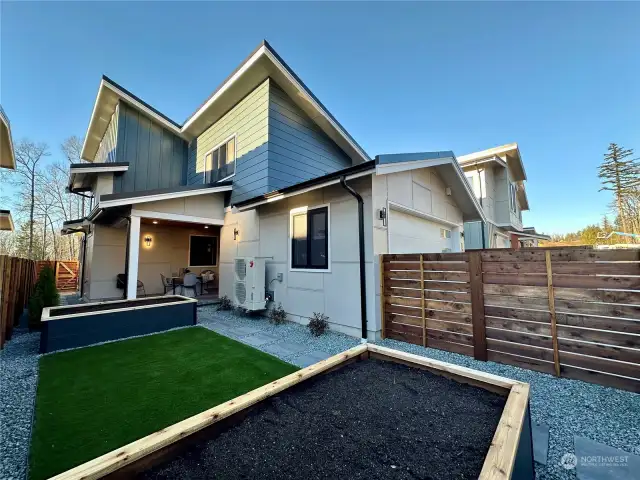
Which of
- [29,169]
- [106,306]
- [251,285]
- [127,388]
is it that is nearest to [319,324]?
[251,285]

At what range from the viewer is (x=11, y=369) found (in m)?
3.75

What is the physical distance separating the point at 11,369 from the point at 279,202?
5347 millimetres

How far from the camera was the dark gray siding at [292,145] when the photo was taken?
25.9 feet

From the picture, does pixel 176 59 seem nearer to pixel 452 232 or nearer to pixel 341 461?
pixel 452 232

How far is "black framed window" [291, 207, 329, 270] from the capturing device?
5.85m

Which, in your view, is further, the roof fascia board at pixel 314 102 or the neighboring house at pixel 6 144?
the roof fascia board at pixel 314 102

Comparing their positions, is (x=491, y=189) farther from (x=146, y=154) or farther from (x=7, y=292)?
(x=7, y=292)

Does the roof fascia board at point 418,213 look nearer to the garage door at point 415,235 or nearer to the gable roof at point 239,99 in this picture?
the garage door at point 415,235

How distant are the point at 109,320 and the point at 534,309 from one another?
7.02 metres

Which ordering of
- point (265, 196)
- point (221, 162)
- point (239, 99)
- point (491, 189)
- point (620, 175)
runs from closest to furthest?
1. point (265, 196)
2. point (239, 99)
3. point (221, 162)
4. point (491, 189)
5. point (620, 175)

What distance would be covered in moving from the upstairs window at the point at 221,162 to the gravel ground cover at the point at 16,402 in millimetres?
6286

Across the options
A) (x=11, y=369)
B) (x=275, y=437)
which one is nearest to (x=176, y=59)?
(x=11, y=369)

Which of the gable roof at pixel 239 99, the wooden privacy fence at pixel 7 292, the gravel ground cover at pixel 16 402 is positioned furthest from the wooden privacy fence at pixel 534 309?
the wooden privacy fence at pixel 7 292

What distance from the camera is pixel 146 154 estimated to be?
10.1 metres
